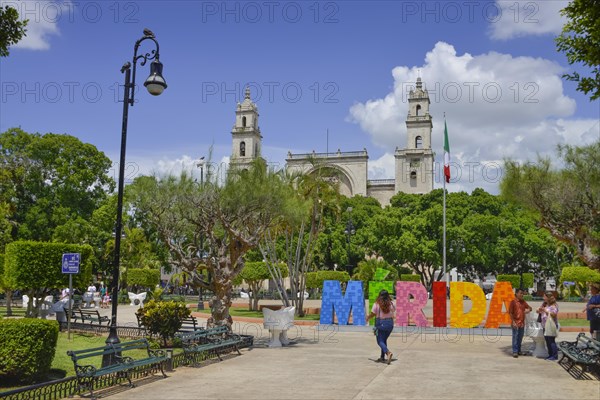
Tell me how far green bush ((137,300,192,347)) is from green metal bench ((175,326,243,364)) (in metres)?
0.70

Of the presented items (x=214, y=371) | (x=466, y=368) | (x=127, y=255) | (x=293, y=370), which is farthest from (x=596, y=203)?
(x=127, y=255)

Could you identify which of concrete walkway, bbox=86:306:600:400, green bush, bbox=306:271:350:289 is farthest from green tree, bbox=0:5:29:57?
green bush, bbox=306:271:350:289

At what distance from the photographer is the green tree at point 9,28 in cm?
798

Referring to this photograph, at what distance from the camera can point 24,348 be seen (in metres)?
9.20

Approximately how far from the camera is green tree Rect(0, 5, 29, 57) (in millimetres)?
7984

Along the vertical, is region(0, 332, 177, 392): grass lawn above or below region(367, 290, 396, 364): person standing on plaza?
below

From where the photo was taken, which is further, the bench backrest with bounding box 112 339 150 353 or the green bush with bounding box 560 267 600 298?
the green bush with bounding box 560 267 600 298

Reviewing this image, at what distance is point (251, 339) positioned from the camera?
49.8 feet

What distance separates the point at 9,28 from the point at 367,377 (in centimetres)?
828

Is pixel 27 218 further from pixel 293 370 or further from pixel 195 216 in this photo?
pixel 293 370

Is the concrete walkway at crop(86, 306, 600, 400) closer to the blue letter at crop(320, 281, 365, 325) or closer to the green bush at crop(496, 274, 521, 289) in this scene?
the blue letter at crop(320, 281, 365, 325)

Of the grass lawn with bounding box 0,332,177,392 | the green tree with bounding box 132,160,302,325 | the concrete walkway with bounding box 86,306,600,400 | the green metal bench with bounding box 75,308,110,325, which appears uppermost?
the green tree with bounding box 132,160,302,325

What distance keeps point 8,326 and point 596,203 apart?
13.6 m

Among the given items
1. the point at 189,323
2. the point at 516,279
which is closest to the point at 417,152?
the point at 516,279
